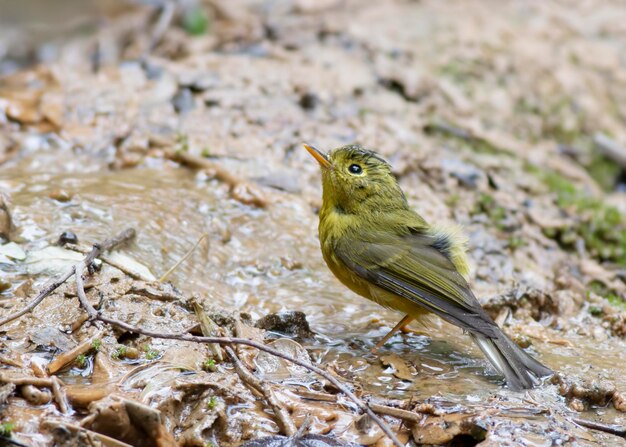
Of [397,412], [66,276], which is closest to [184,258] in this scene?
[66,276]

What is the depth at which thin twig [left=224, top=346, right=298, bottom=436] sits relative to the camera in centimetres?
345

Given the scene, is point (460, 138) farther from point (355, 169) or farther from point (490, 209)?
point (355, 169)

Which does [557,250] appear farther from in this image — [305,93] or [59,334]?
[59,334]

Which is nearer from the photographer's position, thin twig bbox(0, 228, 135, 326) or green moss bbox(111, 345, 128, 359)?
thin twig bbox(0, 228, 135, 326)

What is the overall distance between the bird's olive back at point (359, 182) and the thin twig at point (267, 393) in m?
1.67

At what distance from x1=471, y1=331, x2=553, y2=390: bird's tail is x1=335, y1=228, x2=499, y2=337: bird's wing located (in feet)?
0.20

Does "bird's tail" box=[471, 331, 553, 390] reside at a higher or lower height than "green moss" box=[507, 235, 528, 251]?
higher

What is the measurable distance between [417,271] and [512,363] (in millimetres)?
864

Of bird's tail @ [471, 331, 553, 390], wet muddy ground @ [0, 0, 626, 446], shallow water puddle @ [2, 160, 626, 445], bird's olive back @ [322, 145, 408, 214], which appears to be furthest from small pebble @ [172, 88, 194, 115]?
bird's tail @ [471, 331, 553, 390]

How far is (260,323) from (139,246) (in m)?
1.18

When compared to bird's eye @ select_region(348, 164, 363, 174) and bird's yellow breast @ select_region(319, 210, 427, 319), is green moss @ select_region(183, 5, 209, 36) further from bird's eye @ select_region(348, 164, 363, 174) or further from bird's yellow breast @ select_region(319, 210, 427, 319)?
bird's yellow breast @ select_region(319, 210, 427, 319)

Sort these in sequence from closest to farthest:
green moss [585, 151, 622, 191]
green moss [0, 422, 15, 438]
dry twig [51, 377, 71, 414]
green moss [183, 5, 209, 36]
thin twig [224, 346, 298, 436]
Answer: green moss [0, 422, 15, 438] → dry twig [51, 377, 71, 414] → thin twig [224, 346, 298, 436] → green moss [585, 151, 622, 191] → green moss [183, 5, 209, 36]

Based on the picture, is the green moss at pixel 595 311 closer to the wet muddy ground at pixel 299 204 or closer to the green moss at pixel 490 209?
the wet muddy ground at pixel 299 204

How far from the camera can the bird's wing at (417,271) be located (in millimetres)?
4344
